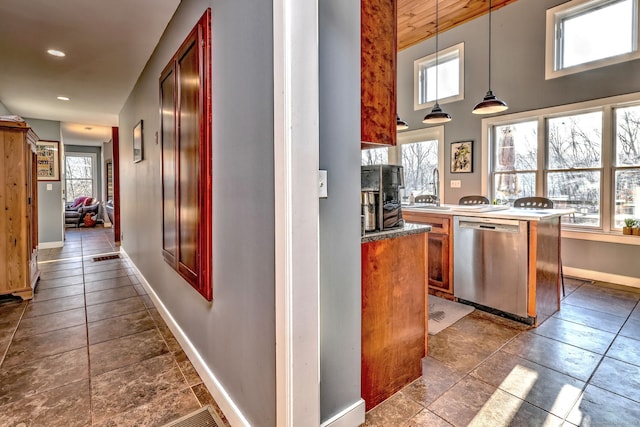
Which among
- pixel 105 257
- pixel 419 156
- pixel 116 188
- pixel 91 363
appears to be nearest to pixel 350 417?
pixel 91 363

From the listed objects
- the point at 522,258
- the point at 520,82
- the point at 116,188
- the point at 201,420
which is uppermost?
the point at 520,82

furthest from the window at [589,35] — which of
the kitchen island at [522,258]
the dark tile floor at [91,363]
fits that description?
the dark tile floor at [91,363]

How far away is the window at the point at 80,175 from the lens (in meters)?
10.1

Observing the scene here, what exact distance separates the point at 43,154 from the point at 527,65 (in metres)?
8.30

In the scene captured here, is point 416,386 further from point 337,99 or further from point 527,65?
point 527,65

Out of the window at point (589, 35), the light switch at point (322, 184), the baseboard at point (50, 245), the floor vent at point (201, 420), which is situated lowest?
the floor vent at point (201, 420)

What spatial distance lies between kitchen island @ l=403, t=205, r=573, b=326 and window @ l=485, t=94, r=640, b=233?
1.51 m

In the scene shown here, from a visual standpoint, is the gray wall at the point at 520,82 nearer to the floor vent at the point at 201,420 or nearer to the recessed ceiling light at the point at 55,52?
the floor vent at the point at 201,420

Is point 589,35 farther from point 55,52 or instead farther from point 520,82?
point 55,52

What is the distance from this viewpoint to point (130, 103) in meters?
4.39

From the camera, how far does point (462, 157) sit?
16.8 ft

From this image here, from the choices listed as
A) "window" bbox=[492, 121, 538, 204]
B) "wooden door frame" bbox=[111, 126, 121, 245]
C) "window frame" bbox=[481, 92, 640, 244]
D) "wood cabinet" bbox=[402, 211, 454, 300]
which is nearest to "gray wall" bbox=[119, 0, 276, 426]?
"wood cabinet" bbox=[402, 211, 454, 300]

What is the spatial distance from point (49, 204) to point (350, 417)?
7.23 metres

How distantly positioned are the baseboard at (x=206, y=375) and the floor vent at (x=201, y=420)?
0.05 meters
